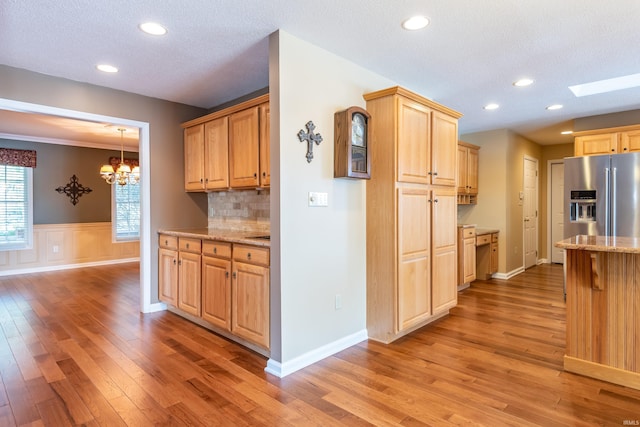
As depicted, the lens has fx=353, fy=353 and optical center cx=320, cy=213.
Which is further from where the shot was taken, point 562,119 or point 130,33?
point 562,119

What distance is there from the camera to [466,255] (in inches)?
195

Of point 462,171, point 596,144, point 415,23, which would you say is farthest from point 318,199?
point 596,144

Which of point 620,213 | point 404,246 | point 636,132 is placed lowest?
point 404,246

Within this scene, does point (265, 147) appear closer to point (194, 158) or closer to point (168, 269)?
point (194, 158)

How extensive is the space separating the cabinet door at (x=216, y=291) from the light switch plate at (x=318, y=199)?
3.08 ft

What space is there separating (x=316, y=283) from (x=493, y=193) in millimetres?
4381

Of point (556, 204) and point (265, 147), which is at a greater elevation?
point (265, 147)

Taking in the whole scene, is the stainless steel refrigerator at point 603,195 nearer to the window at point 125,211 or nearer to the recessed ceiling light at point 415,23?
the recessed ceiling light at point 415,23

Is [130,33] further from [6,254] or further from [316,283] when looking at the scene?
[6,254]

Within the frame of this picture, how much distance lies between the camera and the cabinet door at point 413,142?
10.0ft

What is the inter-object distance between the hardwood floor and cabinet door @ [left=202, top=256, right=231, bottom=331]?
0.64 feet

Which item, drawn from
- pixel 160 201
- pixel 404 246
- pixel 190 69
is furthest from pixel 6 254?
pixel 404 246

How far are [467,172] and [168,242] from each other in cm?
457

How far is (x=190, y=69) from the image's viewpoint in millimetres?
3229
